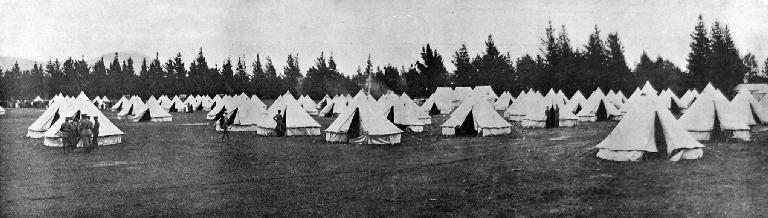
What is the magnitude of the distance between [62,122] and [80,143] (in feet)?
5.44

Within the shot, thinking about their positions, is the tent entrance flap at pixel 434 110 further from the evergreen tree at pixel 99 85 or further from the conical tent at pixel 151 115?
the evergreen tree at pixel 99 85

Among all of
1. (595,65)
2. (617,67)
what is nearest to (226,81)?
(595,65)

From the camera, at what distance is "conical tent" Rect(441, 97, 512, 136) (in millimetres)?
25062

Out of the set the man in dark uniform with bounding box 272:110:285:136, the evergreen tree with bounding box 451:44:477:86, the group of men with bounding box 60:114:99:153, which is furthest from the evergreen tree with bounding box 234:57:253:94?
the group of men with bounding box 60:114:99:153

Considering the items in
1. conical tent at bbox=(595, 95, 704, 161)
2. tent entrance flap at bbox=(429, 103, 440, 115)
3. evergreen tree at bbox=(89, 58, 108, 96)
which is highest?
evergreen tree at bbox=(89, 58, 108, 96)

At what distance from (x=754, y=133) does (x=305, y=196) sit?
19690 millimetres

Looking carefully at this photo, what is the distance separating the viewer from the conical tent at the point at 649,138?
15273 mm

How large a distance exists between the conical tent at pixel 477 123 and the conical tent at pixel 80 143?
Answer: 45.1 feet

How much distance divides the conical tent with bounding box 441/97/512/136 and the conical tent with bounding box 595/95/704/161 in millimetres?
8926

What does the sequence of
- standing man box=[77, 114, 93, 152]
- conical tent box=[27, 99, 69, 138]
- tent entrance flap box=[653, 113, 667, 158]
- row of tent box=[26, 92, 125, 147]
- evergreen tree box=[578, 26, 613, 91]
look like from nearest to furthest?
tent entrance flap box=[653, 113, 667, 158] → standing man box=[77, 114, 93, 152] → row of tent box=[26, 92, 125, 147] → conical tent box=[27, 99, 69, 138] → evergreen tree box=[578, 26, 613, 91]

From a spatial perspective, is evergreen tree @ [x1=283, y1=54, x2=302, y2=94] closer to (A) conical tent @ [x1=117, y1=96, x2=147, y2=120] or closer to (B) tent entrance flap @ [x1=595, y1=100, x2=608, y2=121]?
(A) conical tent @ [x1=117, y1=96, x2=147, y2=120]

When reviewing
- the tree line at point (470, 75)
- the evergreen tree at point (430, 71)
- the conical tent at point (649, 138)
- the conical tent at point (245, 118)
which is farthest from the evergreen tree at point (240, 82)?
the conical tent at point (649, 138)

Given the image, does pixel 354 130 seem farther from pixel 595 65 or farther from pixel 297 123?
pixel 595 65

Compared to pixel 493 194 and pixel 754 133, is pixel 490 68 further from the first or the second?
pixel 493 194
